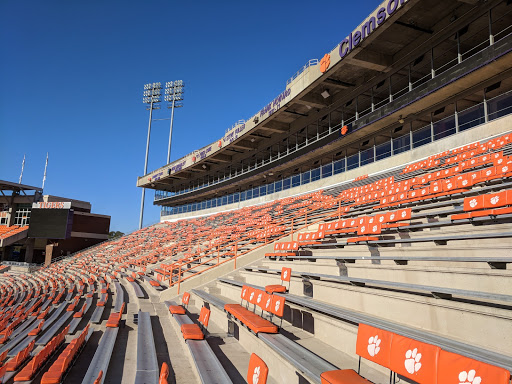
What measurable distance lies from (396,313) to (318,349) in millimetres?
1008

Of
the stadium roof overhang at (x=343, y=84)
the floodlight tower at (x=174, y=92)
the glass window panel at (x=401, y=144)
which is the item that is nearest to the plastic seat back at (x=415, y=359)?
the stadium roof overhang at (x=343, y=84)

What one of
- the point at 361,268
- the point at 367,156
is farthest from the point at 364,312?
the point at 367,156

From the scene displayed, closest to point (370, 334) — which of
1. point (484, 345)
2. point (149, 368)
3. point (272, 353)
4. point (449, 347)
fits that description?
point (449, 347)

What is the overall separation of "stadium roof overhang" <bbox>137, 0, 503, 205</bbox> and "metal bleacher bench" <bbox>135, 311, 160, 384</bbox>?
45.0ft

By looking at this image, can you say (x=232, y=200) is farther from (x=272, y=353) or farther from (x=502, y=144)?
(x=272, y=353)

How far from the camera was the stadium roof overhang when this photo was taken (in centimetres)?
1330

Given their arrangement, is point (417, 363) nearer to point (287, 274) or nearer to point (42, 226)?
point (287, 274)

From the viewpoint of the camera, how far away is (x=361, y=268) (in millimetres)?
5012

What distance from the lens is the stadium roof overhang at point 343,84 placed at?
1330 cm

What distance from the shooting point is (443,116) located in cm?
1445

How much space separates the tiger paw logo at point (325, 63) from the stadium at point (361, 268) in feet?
0.40

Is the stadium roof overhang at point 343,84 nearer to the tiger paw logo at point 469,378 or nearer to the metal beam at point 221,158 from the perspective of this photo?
the metal beam at point 221,158

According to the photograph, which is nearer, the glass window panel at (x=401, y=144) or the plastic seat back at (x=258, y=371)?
the plastic seat back at (x=258, y=371)

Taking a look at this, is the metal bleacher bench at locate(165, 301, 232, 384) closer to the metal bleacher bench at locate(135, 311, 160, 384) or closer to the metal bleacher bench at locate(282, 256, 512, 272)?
the metal bleacher bench at locate(135, 311, 160, 384)
